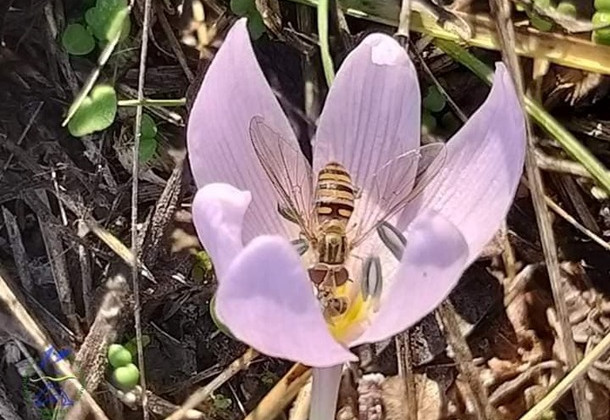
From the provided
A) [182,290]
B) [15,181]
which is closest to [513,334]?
[182,290]

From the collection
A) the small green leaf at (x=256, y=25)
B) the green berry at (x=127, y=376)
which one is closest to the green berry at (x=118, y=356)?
the green berry at (x=127, y=376)

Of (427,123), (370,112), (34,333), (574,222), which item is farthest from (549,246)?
(34,333)

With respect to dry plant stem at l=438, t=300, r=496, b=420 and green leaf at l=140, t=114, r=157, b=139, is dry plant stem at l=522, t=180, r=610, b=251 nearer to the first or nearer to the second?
dry plant stem at l=438, t=300, r=496, b=420

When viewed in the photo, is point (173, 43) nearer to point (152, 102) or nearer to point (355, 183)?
point (152, 102)

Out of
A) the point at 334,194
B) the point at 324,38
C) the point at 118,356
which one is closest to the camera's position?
the point at 334,194

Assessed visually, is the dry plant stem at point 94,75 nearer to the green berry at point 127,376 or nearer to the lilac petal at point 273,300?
the green berry at point 127,376

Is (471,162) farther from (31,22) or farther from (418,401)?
(31,22)

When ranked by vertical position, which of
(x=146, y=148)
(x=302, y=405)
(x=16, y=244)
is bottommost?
(x=302, y=405)
